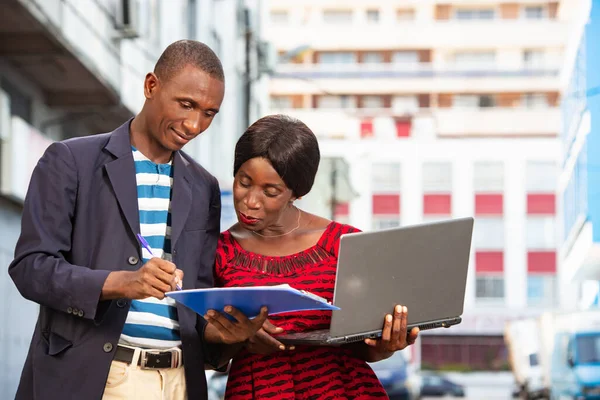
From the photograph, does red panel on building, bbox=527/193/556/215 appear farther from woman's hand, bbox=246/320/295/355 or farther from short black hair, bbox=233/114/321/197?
woman's hand, bbox=246/320/295/355

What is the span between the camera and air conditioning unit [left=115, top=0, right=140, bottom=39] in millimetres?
13734

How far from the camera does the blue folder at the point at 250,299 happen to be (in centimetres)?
326

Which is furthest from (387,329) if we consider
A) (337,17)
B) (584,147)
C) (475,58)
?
(337,17)

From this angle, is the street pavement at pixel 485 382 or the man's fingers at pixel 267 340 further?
the street pavement at pixel 485 382

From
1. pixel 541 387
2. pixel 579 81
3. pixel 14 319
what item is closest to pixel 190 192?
pixel 14 319

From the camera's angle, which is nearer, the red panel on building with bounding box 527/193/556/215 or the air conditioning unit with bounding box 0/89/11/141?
the air conditioning unit with bounding box 0/89/11/141

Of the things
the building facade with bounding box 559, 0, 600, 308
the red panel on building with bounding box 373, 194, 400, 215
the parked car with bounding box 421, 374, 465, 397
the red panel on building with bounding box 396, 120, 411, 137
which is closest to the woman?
the building facade with bounding box 559, 0, 600, 308

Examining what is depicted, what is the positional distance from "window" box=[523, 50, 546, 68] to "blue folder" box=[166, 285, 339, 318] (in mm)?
51989

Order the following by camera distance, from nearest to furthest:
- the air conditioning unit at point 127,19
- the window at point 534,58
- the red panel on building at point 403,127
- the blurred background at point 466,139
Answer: the air conditioning unit at point 127,19 < the blurred background at point 466,139 < the red panel on building at point 403,127 < the window at point 534,58

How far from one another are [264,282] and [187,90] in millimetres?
702

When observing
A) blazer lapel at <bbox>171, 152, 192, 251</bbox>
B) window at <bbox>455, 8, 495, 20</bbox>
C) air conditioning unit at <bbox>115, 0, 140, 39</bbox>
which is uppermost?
window at <bbox>455, 8, 495, 20</bbox>

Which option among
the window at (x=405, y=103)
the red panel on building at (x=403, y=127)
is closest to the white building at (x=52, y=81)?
the red panel on building at (x=403, y=127)

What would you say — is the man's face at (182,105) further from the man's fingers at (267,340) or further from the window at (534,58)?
the window at (534,58)

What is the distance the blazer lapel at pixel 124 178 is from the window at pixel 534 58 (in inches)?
2037
